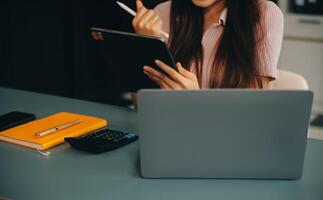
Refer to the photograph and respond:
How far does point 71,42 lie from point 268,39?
1998 millimetres

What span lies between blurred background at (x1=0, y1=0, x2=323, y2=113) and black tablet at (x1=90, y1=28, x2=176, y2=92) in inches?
70.4

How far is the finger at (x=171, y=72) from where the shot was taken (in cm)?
139

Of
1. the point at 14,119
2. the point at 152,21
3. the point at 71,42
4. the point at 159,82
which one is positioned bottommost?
the point at 71,42

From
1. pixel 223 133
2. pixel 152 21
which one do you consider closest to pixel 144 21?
pixel 152 21

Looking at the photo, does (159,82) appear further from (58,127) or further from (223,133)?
(223,133)

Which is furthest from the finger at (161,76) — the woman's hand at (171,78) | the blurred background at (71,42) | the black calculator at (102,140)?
the blurred background at (71,42)

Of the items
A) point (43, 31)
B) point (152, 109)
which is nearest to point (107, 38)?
point (152, 109)

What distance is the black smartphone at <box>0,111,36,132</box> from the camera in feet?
4.63

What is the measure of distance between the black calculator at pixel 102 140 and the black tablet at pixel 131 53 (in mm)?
213

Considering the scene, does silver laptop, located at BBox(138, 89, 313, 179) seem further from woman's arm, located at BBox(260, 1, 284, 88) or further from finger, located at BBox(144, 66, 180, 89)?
woman's arm, located at BBox(260, 1, 284, 88)

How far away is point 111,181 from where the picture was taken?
112cm

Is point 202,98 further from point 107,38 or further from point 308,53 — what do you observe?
point 308,53

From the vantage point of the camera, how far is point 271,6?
6.19 ft

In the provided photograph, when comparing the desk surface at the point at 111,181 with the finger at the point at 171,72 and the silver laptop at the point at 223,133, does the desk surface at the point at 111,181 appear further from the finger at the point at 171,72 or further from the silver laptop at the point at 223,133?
the finger at the point at 171,72
